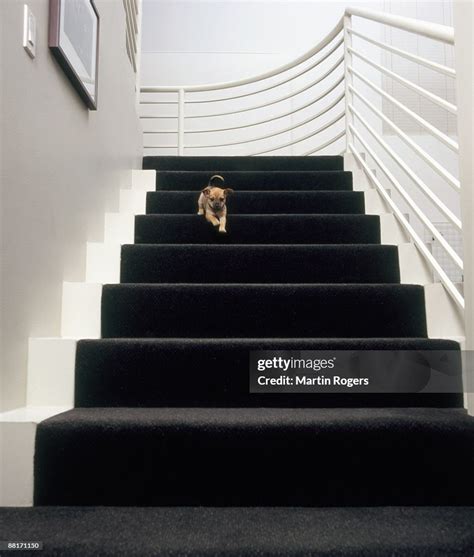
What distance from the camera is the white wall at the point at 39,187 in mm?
1202

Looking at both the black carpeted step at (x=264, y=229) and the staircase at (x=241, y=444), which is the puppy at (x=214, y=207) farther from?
the staircase at (x=241, y=444)

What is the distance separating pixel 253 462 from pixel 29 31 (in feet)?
4.02

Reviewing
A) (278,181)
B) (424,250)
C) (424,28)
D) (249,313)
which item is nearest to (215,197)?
(278,181)

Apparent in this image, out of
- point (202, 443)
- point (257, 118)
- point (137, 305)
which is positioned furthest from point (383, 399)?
point (257, 118)

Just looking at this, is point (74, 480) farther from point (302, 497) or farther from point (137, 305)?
point (137, 305)

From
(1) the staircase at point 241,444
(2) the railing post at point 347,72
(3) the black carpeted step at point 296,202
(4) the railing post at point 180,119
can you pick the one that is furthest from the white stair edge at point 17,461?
(4) the railing post at point 180,119

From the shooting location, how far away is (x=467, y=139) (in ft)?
4.24

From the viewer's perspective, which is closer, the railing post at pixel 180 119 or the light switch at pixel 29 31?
the light switch at pixel 29 31

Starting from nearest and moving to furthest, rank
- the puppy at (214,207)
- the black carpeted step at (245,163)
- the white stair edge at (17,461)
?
the white stair edge at (17,461)
the puppy at (214,207)
the black carpeted step at (245,163)

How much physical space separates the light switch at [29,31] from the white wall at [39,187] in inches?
0.8

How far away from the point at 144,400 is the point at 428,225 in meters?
1.06

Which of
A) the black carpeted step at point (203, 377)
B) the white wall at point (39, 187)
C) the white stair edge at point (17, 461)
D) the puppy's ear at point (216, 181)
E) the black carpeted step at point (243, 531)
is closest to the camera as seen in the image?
the black carpeted step at point (243, 531)

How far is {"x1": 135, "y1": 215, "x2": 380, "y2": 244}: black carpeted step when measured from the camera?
6.84 ft

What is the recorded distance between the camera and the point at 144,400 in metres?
1.33
